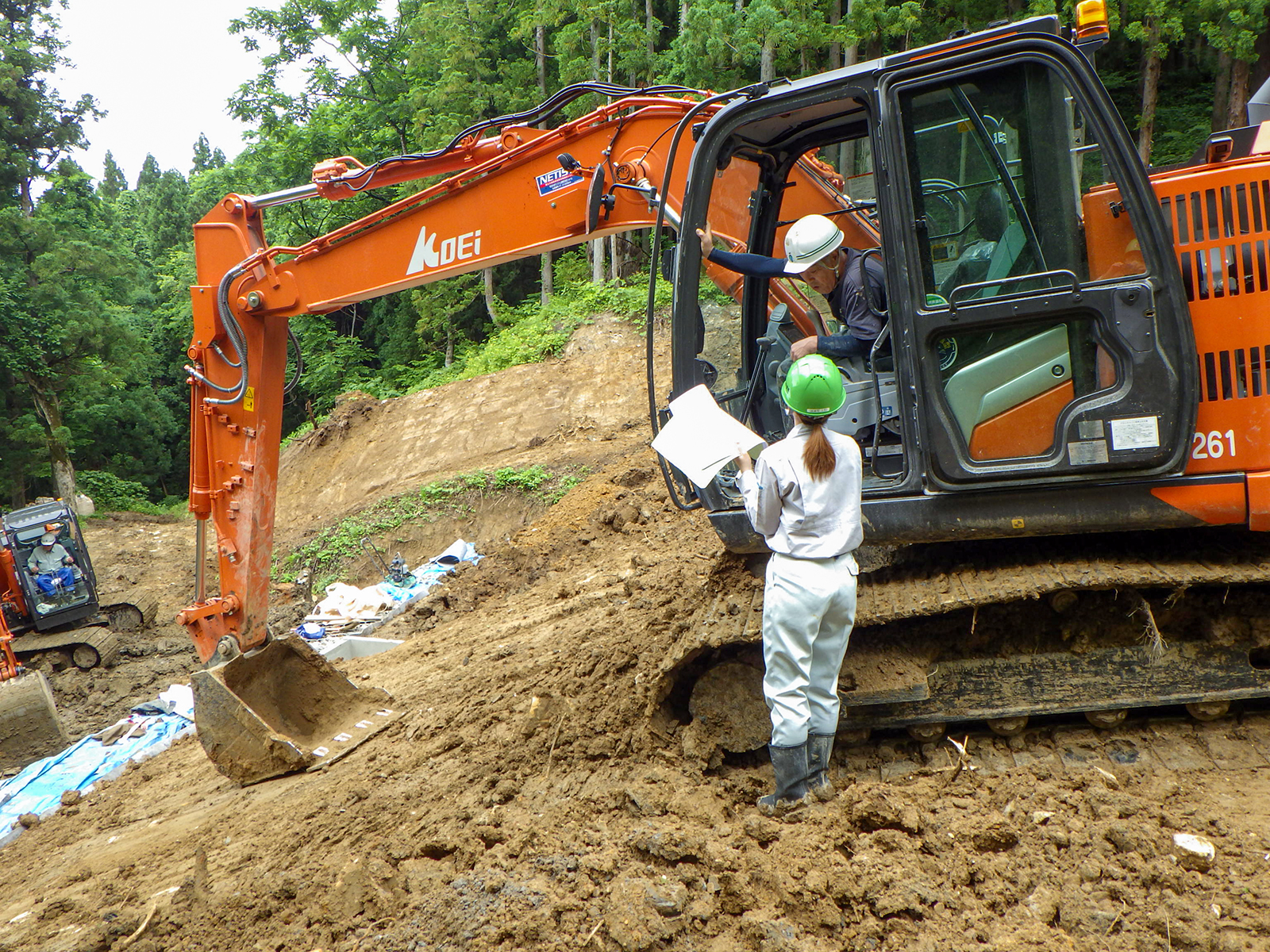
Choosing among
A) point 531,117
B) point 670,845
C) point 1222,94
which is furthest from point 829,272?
point 1222,94

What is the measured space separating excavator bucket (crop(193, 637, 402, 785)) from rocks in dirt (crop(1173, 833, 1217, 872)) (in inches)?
161

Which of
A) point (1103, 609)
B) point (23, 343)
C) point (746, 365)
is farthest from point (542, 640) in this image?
point (23, 343)

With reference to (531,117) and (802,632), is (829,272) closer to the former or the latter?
(802,632)

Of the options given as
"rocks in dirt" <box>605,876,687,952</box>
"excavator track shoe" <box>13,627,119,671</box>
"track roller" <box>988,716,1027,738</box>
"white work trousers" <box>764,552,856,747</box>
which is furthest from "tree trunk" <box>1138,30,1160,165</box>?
"excavator track shoe" <box>13,627,119,671</box>

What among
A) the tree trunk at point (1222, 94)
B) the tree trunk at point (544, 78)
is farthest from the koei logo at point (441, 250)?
the tree trunk at point (544, 78)

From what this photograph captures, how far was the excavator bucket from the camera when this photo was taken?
4953mm

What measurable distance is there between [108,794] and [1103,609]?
6144mm

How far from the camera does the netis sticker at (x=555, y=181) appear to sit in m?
4.76

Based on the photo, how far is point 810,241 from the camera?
4.03 meters

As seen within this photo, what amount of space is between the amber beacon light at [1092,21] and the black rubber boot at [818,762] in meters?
2.92

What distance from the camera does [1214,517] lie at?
137 inches

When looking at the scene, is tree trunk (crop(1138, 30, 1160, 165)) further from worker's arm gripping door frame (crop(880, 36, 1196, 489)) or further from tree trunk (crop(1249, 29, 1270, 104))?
worker's arm gripping door frame (crop(880, 36, 1196, 489))

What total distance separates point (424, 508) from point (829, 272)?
8894mm

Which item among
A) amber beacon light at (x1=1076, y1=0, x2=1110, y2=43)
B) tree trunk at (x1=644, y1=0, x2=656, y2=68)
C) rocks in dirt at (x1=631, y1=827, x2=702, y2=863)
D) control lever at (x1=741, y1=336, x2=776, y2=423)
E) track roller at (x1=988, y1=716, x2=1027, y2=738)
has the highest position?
tree trunk at (x1=644, y1=0, x2=656, y2=68)
